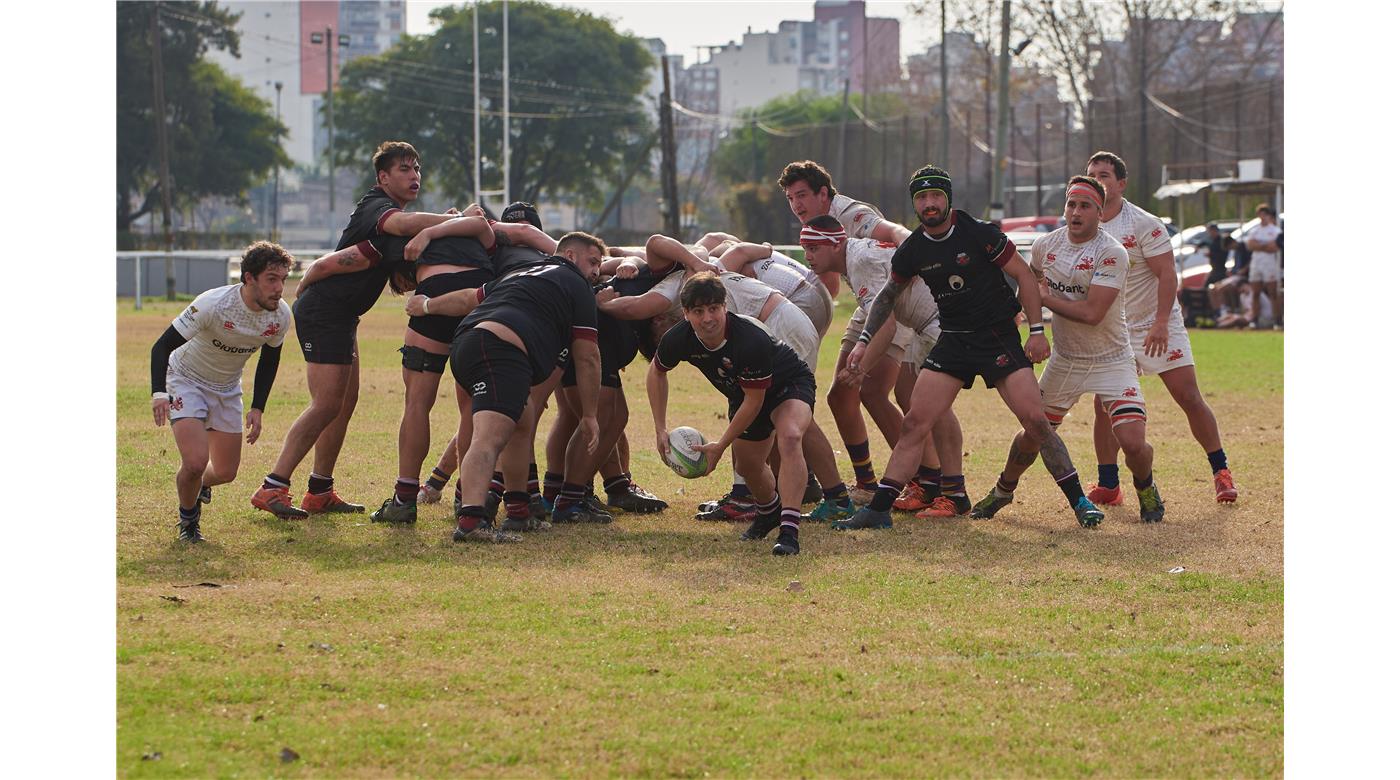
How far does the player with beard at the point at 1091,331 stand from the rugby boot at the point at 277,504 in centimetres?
409

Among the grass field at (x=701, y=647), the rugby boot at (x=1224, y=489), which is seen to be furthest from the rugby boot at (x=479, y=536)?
the rugby boot at (x=1224, y=489)

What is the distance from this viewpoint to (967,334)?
927cm

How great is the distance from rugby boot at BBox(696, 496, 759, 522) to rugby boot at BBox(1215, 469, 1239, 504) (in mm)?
2970

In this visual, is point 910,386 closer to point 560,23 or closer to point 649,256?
point 649,256

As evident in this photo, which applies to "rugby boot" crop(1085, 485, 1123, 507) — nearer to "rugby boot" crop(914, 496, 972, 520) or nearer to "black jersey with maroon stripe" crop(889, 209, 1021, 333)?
"rugby boot" crop(914, 496, 972, 520)

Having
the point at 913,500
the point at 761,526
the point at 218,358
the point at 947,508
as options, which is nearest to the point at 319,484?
the point at 218,358

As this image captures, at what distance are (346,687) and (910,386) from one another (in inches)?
222

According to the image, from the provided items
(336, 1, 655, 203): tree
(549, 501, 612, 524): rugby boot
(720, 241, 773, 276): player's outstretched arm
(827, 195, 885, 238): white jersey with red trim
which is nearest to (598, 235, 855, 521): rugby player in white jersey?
(720, 241, 773, 276): player's outstretched arm

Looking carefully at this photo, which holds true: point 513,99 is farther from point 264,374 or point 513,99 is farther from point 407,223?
point 264,374

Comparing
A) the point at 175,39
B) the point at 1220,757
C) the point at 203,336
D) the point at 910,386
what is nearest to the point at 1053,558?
the point at 910,386

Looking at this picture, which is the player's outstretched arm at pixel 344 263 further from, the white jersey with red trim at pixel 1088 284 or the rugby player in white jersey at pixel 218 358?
the white jersey with red trim at pixel 1088 284

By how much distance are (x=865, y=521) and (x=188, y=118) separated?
219 feet

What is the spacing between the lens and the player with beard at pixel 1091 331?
374 inches

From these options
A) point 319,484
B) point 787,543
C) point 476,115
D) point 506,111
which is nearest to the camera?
point 787,543
